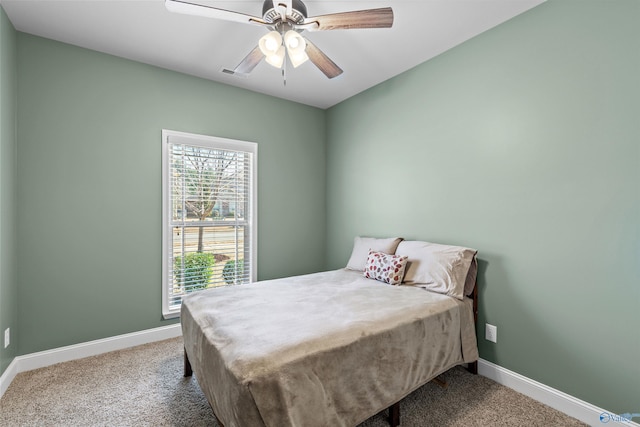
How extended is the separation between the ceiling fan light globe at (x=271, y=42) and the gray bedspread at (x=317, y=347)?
65.6 inches

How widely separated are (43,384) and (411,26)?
3.87 m

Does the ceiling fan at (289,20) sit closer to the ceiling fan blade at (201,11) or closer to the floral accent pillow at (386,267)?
the ceiling fan blade at (201,11)

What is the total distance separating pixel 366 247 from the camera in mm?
3041

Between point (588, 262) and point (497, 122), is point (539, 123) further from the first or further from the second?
point (588, 262)

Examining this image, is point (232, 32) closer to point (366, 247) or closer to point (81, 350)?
point (366, 247)

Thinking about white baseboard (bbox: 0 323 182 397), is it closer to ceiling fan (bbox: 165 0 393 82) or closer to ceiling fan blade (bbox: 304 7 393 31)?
ceiling fan (bbox: 165 0 393 82)

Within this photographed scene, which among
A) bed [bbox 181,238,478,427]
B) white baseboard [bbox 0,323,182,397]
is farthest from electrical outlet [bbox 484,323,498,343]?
white baseboard [bbox 0,323,182,397]

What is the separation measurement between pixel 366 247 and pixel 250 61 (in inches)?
79.4

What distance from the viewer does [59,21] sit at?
2.19m

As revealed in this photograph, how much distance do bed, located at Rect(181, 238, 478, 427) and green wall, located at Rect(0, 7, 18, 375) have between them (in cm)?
132

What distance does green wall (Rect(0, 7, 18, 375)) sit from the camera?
203 cm

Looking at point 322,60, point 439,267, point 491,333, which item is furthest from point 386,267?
point 322,60

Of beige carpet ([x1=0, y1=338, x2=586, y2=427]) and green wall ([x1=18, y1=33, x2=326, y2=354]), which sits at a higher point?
green wall ([x1=18, y1=33, x2=326, y2=354])

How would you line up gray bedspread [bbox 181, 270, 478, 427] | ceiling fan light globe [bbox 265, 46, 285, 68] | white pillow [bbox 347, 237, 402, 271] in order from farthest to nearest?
1. white pillow [bbox 347, 237, 402, 271]
2. ceiling fan light globe [bbox 265, 46, 285, 68]
3. gray bedspread [bbox 181, 270, 478, 427]
